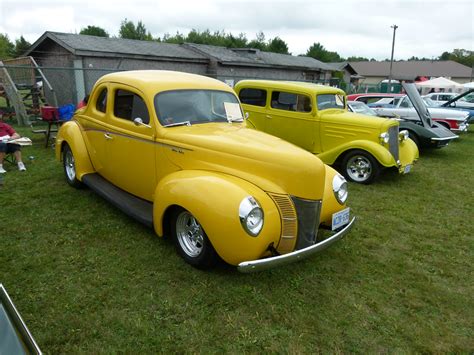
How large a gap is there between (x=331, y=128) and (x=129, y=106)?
440 cm

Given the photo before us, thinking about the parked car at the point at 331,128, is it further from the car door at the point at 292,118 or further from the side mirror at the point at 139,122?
the side mirror at the point at 139,122

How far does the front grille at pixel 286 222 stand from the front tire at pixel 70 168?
154 inches

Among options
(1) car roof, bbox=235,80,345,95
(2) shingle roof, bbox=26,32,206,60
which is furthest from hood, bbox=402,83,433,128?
(2) shingle roof, bbox=26,32,206,60

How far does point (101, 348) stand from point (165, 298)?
2.34 feet

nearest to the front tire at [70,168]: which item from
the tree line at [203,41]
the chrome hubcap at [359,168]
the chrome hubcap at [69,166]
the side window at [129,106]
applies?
the chrome hubcap at [69,166]

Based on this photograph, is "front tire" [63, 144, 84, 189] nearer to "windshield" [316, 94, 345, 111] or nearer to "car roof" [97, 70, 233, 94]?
"car roof" [97, 70, 233, 94]

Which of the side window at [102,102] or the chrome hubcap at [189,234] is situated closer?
the chrome hubcap at [189,234]

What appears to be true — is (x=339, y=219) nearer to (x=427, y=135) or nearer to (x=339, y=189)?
(x=339, y=189)

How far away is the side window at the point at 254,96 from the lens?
8211mm

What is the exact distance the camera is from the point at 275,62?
90.5 feet

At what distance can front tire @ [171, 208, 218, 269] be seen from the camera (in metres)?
3.53

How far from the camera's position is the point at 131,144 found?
4.53 m

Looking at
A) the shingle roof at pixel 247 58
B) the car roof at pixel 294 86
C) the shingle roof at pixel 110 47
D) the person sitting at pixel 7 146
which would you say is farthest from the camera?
the shingle roof at pixel 247 58

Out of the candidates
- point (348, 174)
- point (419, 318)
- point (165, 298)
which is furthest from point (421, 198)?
point (165, 298)
